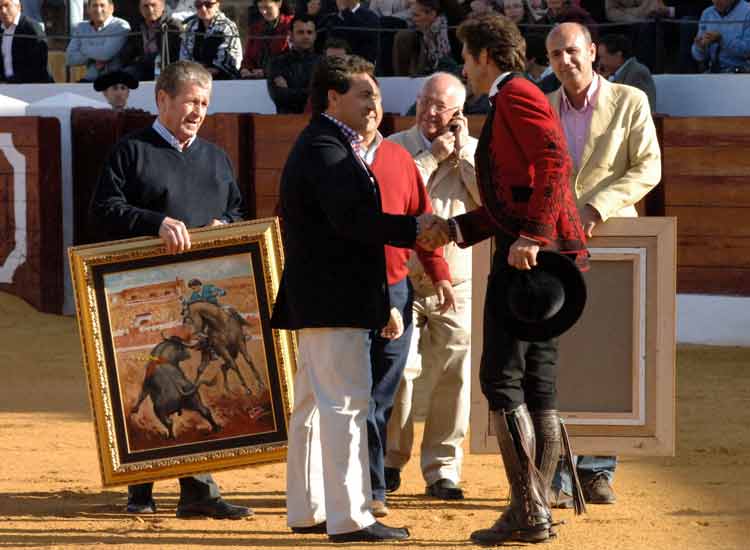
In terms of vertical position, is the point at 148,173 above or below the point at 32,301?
above

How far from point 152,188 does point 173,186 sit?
0.24 ft

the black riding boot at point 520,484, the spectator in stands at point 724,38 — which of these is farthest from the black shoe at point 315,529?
the spectator in stands at point 724,38

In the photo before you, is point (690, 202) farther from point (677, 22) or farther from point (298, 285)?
point (298, 285)

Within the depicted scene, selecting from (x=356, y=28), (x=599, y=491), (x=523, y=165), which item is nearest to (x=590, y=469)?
(x=599, y=491)

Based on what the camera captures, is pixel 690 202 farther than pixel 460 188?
Yes

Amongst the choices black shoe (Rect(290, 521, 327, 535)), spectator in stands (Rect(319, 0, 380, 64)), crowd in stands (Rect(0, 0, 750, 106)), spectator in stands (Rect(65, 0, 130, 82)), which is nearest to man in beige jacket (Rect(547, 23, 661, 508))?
black shoe (Rect(290, 521, 327, 535))

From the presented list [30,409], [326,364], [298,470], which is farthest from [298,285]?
[30,409]

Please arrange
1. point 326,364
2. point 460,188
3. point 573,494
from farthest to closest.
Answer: point 460,188
point 573,494
point 326,364

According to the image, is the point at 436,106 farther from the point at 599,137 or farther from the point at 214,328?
the point at 214,328

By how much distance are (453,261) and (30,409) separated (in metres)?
3.19

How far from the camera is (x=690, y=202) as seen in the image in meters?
10.7

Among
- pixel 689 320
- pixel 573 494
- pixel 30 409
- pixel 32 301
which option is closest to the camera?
pixel 573 494

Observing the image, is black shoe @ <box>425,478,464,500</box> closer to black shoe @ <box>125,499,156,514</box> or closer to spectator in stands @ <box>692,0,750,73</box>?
black shoe @ <box>125,499,156,514</box>

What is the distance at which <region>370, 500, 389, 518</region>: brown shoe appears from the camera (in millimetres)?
5500
